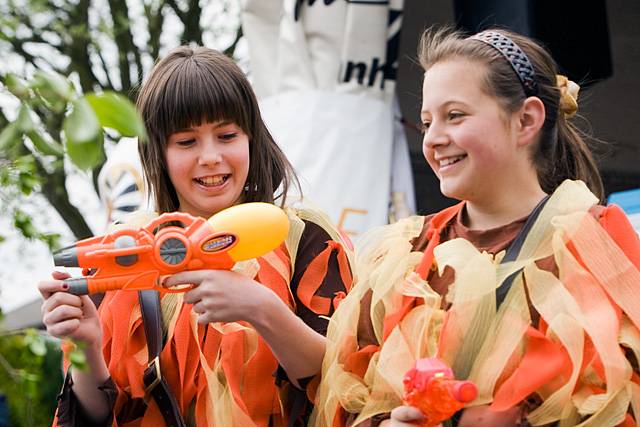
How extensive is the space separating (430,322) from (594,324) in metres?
0.26

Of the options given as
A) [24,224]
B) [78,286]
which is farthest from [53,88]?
[78,286]

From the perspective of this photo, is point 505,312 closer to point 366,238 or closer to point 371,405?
point 371,405

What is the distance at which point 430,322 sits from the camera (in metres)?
1.56

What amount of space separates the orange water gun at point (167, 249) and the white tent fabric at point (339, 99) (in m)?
2.45

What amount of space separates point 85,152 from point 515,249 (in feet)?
3.56

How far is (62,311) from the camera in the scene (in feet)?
5.28

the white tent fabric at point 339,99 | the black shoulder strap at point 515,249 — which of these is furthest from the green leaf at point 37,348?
the white tent fabric at point 339,99

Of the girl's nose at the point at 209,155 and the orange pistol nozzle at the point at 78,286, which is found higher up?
the girl's nose at the point at 209,155

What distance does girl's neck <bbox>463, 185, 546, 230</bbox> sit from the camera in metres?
1.65

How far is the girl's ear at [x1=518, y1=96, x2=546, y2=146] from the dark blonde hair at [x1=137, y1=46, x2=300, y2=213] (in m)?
0.51

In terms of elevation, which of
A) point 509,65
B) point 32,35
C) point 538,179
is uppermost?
point 509,65

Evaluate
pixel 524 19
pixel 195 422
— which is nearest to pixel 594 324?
pixel 195 422

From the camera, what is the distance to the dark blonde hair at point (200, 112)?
6.09 ft

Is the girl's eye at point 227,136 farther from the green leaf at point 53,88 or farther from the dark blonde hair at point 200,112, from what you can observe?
the green leaf at point 53,88
